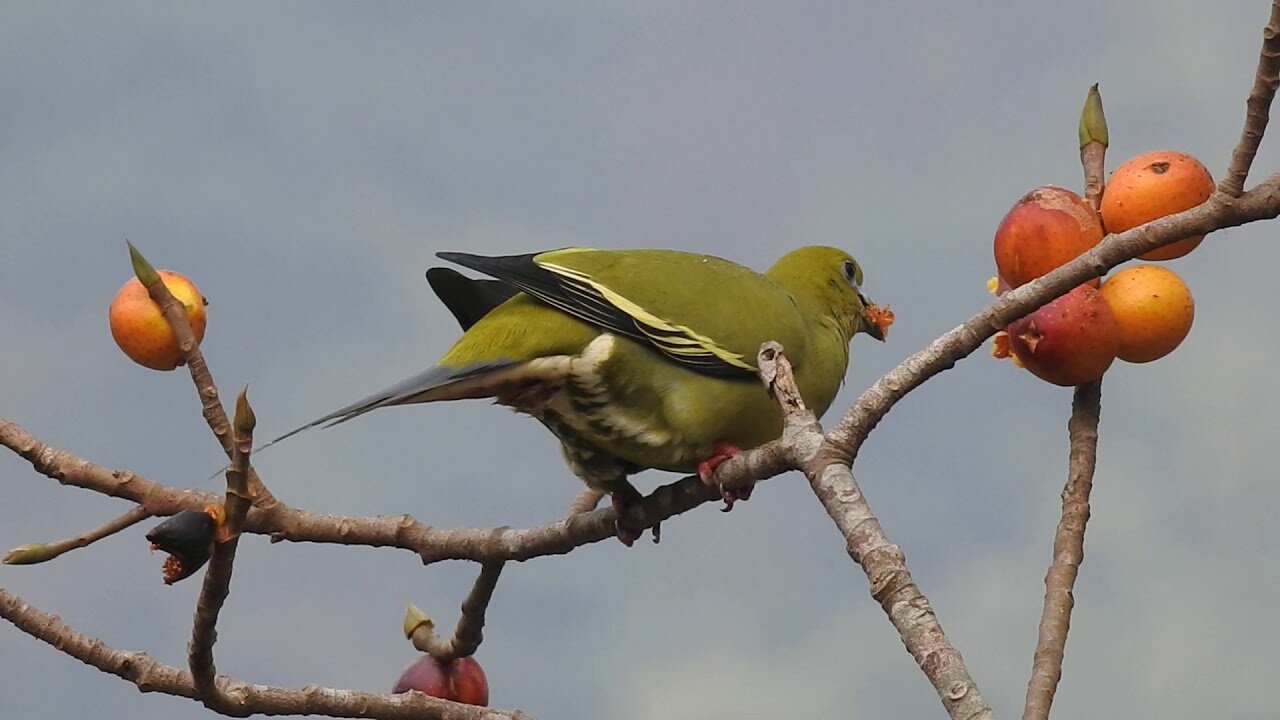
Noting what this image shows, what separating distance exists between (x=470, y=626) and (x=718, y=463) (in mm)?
1026

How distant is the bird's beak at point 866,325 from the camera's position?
5.16 metres

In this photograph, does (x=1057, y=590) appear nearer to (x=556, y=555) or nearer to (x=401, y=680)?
(x=556, y=555)

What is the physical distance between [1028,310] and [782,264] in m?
2.02

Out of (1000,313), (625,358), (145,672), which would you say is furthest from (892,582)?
(145,672)

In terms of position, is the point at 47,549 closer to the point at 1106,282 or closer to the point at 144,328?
the point at 144,328

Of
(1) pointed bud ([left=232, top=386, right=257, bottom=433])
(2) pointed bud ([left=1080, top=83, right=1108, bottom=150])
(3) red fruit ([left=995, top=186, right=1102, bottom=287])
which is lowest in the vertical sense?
(1) pointed bud ([left=232, top=386, right=257, bottom=433])

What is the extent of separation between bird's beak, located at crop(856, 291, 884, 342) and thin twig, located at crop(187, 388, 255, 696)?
2.63m

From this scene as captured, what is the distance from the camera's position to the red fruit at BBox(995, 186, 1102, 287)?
147 inches

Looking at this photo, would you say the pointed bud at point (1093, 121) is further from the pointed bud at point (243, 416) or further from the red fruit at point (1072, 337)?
the pointed bud at point (243, 416)

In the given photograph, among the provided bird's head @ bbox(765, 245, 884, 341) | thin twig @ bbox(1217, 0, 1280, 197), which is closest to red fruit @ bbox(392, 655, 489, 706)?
bird's head @ bbox(765, 245, 884, 341)

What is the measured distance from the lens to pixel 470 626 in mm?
4520

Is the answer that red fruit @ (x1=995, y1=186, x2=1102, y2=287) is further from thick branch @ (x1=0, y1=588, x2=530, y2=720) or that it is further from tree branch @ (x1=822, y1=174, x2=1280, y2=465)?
thick branch @ (x1=0, y1=588, x2=530, y2=720)

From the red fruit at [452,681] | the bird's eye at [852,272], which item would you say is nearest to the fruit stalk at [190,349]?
the red fruit at [452,681]

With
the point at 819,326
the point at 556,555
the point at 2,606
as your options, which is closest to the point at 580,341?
the point at 556,555
